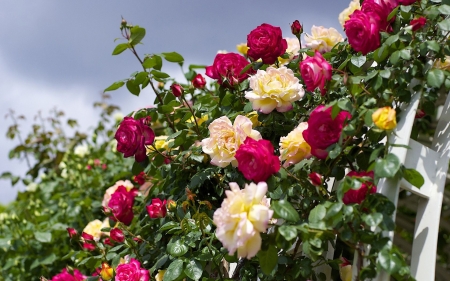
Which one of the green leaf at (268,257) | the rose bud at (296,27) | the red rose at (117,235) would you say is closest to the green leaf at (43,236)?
the red rose at (117,235)

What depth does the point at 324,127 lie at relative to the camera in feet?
4.11

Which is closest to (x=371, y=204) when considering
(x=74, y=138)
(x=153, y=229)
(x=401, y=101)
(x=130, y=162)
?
(x=401, y=101)

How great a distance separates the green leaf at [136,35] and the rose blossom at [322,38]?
0.56 m

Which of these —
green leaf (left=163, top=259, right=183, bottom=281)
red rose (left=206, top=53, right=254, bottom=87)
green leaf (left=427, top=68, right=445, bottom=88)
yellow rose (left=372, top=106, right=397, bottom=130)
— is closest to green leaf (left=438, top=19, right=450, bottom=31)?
green leaf (left=427, top=68, right=445, bottom=88)

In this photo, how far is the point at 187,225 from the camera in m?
1.46

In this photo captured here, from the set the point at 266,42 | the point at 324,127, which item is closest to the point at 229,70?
the point at 266,42

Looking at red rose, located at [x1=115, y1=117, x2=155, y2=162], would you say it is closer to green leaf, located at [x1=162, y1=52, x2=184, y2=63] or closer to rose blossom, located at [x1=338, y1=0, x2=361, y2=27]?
green leaf, located at [x1=162, y1=52, x2=184, y2=63]

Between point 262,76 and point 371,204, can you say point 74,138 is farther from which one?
point 371,204

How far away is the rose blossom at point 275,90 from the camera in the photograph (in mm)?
1443

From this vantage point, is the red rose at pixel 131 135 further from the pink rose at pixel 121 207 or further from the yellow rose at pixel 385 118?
the yellow rose at pixel 385 118

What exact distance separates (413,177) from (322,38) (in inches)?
32.4

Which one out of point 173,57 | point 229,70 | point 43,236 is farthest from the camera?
point 43,236

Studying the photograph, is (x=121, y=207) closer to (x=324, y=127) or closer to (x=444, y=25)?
(x=324, y=127)

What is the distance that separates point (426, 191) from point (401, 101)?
8.3 inches
